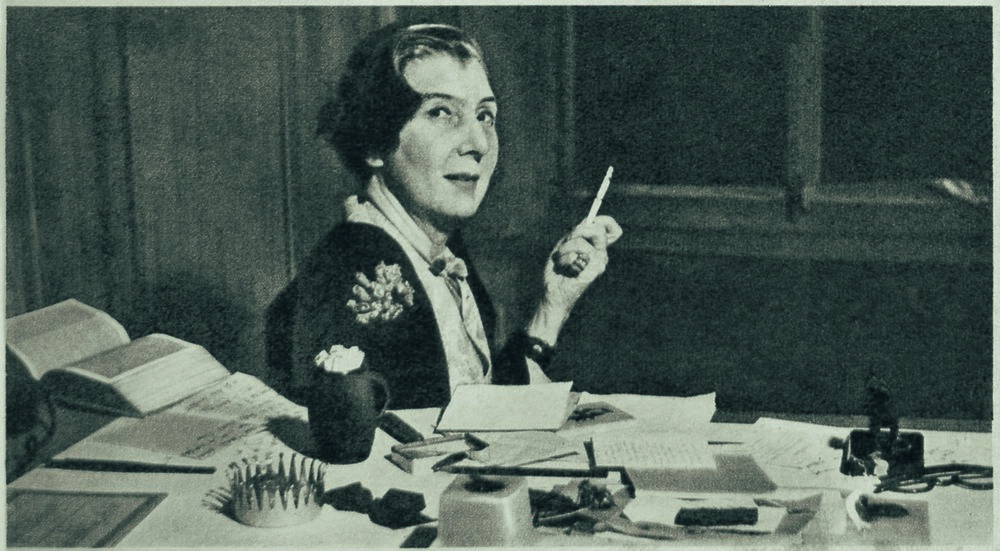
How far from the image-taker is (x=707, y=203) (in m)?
1.74

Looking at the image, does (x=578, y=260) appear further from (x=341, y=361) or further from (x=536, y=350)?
(x=341, y=361)

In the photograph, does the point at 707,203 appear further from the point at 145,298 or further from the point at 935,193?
the point at 145,298

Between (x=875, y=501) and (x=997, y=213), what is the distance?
2.11ft

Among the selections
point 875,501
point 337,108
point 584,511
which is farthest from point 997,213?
point 337,108

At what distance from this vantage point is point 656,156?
68.1 inches

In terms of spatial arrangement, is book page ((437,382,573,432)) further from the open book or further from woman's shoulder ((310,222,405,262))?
the open book

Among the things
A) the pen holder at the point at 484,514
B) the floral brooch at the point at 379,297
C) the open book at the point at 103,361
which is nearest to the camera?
the pen holder at the point at 484,514

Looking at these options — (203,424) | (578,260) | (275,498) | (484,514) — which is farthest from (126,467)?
(578,260)

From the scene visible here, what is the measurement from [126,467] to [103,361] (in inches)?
10.0

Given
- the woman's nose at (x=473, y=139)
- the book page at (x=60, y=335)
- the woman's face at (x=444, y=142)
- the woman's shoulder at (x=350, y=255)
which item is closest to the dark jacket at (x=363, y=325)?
the woman's shoulder at (x=350, y=255)

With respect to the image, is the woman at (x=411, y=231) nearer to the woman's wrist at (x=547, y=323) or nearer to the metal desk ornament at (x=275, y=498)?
the woman's wrist at (x=547, y=323)

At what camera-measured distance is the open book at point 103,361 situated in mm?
1611

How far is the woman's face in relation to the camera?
1.73 meters

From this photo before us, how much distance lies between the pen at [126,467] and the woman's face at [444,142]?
0.59m
